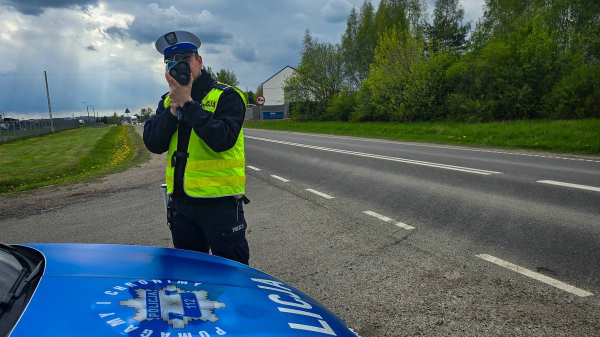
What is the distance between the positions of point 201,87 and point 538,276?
328 cm

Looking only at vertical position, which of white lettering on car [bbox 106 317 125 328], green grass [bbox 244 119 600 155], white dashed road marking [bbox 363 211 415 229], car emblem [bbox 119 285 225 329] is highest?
white lettering on car [bbox 106 317 125 328]

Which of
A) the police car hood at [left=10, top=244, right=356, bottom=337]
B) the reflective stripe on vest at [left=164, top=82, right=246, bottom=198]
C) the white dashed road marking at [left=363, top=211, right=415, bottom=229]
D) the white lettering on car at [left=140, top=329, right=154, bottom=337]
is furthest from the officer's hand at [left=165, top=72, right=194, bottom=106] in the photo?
the white dashed road marking at [left=363, top=211, right=415, bottom=229]

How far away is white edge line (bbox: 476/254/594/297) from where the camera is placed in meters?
3.34

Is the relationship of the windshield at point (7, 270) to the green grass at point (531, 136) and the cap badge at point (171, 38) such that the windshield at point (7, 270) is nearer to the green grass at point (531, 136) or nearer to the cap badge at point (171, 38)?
the cap badge at point (171, 38)

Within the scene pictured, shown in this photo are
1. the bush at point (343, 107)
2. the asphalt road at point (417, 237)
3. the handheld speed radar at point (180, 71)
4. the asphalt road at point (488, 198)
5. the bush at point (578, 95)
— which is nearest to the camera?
the handheld speed radar at point (180, 71)

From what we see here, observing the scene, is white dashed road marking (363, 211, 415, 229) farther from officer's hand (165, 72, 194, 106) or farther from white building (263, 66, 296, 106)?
white building (263, 66, 296, 106)

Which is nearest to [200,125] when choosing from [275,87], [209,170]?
[209,170]

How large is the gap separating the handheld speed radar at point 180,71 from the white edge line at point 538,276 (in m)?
3.35

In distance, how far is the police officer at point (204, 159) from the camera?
2527mm

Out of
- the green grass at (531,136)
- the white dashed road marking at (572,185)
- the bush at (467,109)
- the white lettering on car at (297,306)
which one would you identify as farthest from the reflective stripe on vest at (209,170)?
the bush at (467,109)

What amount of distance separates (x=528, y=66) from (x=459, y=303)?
77.9 feet

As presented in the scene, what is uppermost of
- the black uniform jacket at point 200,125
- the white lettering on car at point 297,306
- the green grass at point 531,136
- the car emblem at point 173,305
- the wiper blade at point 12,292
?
the black uniform jacket at point 200,125

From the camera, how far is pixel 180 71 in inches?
91.9

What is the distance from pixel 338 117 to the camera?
41594 mm
